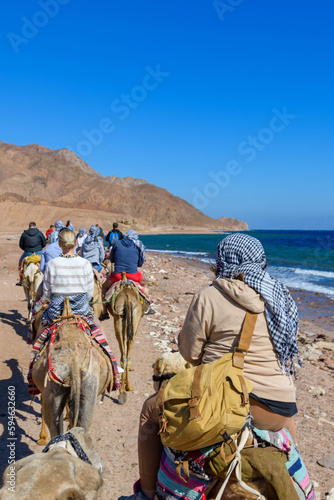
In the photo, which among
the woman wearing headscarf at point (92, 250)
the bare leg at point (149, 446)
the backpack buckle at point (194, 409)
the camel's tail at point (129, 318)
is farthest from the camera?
the woman wearing headscarf at point (92, 250)

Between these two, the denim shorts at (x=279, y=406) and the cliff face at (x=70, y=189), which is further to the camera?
the cliff face at (x=70, y=189)

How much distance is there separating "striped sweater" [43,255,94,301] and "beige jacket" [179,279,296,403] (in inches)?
105

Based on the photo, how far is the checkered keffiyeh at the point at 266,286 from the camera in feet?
8.89

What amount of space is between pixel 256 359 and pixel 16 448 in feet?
13.6

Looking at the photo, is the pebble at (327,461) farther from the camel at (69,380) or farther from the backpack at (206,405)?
the backpack at (206,405)

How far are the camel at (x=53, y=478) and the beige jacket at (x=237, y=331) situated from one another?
3.68 feet

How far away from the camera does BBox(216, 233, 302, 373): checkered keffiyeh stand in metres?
2.71

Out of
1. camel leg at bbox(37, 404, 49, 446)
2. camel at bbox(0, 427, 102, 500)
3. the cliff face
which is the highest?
the cliff face

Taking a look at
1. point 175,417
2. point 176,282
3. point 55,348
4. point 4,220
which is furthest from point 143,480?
point 4,220

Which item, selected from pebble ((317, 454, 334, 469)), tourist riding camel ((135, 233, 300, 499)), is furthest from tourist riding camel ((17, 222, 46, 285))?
tourist riding camel ((135, 233, 300, 499))

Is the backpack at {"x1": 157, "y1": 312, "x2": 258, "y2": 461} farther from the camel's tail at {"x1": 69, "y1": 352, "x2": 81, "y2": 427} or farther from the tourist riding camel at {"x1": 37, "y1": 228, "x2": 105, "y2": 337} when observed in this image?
the tourist riding camel at {"x1": 37, "y1": 228, "x2": 105, "y2": 337}

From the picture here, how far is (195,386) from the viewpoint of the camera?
97.0 inches

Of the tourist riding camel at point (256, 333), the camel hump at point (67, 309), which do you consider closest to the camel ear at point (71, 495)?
the tourist riding camel at point (256, 333)

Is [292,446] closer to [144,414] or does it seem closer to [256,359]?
[256,359]
